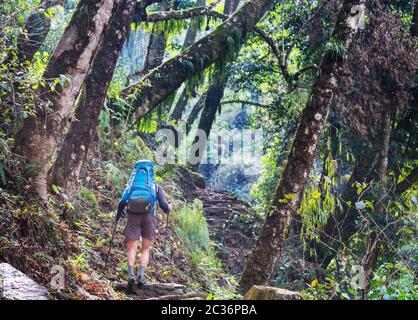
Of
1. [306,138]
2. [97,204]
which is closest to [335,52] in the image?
[306,138]

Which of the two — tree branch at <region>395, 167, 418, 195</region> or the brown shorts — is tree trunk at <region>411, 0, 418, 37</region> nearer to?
tree branch at <region>395, 167, 418, 195</region>

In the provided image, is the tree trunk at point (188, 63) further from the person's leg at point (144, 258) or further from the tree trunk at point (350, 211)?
the person's leg at point (144, 258)

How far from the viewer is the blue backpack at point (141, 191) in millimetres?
8352

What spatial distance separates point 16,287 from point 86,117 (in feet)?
14.6

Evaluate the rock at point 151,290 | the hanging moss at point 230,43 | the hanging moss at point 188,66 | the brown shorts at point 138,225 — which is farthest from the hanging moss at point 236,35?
the rock at point 151,290

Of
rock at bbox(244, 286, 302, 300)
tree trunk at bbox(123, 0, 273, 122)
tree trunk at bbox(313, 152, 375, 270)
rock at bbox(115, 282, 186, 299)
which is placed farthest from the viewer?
tree trunk at bbox(313, 152, 375, 270)

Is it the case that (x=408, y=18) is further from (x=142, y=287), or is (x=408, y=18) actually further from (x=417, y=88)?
(x=142, y=287)

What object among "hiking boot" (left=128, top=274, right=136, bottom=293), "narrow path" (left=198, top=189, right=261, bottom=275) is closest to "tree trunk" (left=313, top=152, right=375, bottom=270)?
"narrow path" (left=198, top=189, right=261, bottom=275)

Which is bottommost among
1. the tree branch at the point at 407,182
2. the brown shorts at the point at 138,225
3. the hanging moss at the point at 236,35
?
the brown shorts at the point at 138,225

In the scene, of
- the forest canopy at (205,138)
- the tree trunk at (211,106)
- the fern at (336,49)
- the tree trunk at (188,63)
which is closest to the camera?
the forest canopy at (205,138)

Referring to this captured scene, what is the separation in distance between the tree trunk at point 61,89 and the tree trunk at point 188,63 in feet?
13.3

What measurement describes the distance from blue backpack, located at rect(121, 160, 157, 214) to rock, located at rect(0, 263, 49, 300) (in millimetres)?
2660

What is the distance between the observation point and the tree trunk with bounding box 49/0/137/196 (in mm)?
9320
